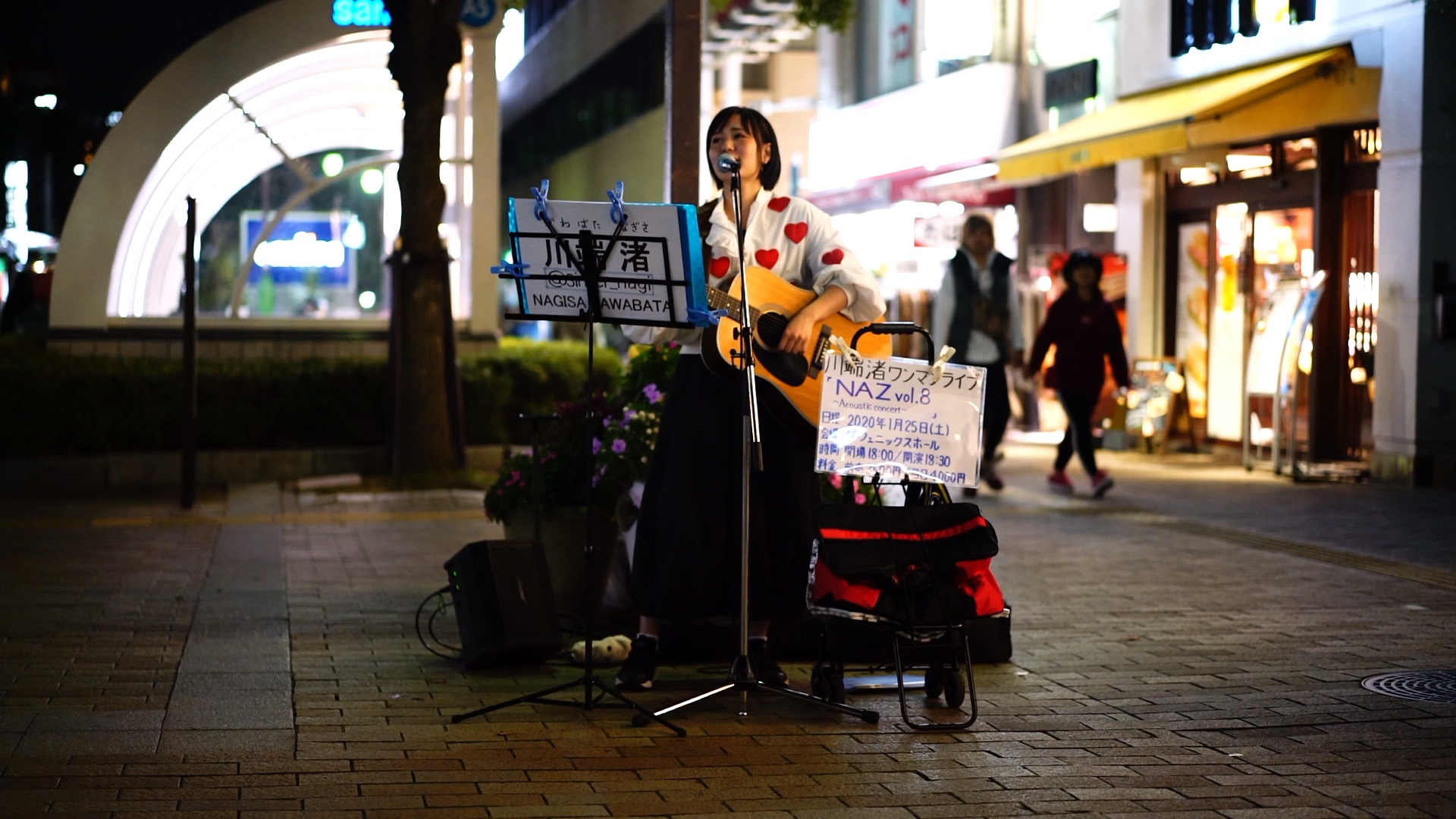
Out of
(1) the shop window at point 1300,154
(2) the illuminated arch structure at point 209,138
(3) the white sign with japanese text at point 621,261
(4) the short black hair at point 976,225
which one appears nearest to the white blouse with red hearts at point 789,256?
(3) the white sign with japanese text at point 621,261

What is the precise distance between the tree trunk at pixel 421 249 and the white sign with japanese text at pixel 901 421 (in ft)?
25.5

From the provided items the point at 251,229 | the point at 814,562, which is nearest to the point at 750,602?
the point at 814,562

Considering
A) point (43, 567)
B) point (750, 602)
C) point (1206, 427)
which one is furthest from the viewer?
point (1206, 427)

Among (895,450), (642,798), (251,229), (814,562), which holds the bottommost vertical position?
(642,798)

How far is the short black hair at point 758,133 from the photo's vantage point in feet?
19.7

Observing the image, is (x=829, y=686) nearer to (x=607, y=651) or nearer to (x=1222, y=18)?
(x=607, y=651)

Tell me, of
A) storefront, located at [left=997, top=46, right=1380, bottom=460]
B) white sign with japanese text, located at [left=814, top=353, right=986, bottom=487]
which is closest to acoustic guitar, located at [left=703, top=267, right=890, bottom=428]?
white sign with japanese text, located at [left=814, top=353, right=986, bottom=487]

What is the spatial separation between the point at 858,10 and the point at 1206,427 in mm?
12713

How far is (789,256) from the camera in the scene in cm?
606

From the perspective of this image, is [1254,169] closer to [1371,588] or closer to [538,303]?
[1371,588]

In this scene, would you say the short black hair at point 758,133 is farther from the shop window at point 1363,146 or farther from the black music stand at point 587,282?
the shop window at point 1363,146

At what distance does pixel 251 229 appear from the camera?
16078 millimetres

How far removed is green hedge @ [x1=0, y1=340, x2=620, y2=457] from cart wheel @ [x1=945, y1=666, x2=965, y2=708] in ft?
25.3

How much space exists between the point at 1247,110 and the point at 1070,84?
194 inches
